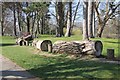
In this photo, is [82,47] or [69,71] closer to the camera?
[69,71]

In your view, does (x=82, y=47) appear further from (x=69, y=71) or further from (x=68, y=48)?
(x=69, y=71)

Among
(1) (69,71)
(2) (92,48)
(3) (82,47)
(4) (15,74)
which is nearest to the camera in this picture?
(4) (15,74)

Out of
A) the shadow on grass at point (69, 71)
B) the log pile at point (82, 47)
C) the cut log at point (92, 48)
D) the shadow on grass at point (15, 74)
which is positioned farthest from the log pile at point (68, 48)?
the shadow on grass at point (15, 74)

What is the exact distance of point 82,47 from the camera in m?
13.6

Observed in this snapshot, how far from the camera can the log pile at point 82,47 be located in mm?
13250

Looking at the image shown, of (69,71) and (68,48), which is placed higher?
(68,48)

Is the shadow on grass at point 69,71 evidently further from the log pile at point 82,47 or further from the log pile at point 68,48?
the log pile at point 68,48

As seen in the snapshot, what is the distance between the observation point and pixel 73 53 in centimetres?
1384

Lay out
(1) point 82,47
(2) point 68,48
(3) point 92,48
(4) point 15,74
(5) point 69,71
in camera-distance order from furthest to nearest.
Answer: (2) point 68,48, (1) point 82,47, (3) point 92,48, (5) point 69,71, (4) point 15,74

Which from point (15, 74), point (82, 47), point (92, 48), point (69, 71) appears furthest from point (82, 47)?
point (15, 74)

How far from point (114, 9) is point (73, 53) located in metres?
20.2

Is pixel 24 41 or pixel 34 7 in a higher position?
pixel 34 7

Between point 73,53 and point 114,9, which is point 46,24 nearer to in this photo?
point 114,9

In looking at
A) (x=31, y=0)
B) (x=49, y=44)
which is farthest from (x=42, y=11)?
(x=49, y=44)
